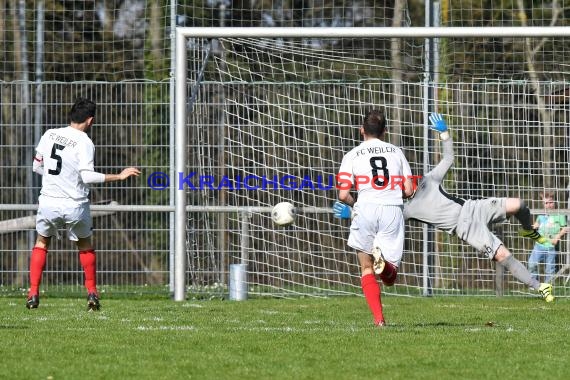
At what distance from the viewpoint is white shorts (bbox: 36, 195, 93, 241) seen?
11312mm

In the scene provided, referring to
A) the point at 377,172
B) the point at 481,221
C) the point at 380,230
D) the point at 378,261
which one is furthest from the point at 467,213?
the point at 378,261

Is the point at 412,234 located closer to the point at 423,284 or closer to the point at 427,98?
the point at 423,284

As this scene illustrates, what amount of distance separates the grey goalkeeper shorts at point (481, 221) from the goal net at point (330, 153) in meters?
3.15

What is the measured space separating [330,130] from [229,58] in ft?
4.95

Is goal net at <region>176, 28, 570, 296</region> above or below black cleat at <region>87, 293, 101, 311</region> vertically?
above

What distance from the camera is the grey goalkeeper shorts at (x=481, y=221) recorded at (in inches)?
448

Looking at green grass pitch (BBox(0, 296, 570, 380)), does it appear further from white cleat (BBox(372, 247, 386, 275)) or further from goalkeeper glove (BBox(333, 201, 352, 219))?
goalkeeper glove (BBox(333, 201, 352, 219))

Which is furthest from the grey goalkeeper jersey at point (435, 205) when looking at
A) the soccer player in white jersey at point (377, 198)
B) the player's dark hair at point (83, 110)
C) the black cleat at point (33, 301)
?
the black cleat at point (33, 301)

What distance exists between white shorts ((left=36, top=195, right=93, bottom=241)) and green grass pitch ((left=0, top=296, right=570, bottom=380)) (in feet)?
2.48

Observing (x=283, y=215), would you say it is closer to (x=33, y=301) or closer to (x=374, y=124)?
(x=374, y=124)

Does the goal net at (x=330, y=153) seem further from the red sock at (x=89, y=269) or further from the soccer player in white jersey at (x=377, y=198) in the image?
the soccer player in white jersey at (x=377, y=198)

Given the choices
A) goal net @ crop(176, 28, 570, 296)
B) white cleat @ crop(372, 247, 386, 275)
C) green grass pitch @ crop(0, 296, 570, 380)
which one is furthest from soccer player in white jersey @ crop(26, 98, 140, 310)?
goal net @ crop(176, 28, 570, 296)

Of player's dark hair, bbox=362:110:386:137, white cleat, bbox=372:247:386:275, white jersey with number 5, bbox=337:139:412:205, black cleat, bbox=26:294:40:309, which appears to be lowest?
black cleat, bbox=26:294:40:309

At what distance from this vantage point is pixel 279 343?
8.41m
